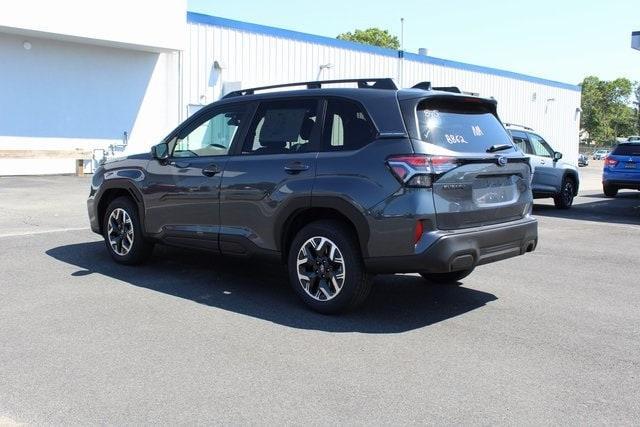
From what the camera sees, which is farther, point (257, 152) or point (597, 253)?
point (597, 253)

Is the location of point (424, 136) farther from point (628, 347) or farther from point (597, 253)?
point (597, 253)

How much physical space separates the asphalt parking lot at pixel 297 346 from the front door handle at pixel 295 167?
48.2 inches

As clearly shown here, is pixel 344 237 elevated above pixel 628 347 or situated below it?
above

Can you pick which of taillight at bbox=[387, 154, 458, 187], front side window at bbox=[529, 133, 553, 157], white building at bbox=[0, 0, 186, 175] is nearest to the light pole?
white building at bbox=[0, 0, 186, 175]

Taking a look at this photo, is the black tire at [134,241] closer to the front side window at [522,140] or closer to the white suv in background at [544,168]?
the front side window at [522,140]

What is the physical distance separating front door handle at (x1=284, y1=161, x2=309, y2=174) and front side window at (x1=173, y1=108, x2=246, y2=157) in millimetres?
Answer: 900

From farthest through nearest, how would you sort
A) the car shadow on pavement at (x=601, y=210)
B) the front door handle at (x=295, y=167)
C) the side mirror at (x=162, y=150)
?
the car shadow on pavement at (x=601, y=210)
the side mirror at (x=162, y=150)
the front door handle at (x=295, y=167)

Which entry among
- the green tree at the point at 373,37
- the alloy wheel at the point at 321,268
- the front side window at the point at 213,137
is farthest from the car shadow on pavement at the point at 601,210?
the green tree at the point at 373,37

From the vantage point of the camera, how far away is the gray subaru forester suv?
524 cm

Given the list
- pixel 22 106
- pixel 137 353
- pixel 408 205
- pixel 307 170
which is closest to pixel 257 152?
pixel 307 170

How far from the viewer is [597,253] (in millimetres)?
9320

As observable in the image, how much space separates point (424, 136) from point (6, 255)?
17.6 ft

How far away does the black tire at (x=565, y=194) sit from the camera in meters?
15.3

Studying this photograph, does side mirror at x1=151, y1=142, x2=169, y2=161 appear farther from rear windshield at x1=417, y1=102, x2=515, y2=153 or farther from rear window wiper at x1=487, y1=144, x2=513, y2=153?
rear window wiper at x1=487, y1=144, x2=513, y2=153
